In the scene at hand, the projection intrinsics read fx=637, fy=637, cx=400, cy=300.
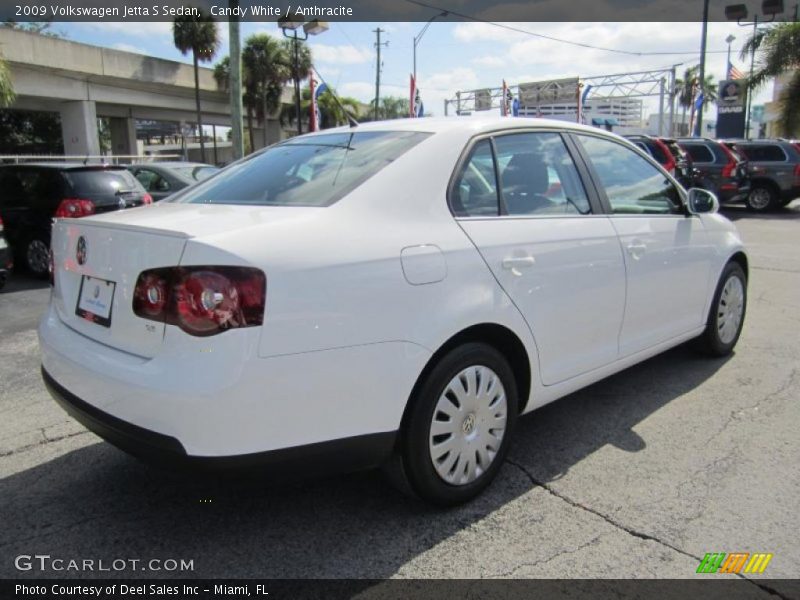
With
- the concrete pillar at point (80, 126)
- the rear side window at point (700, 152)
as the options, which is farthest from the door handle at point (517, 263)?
the concrete pillar at point (80, 126)

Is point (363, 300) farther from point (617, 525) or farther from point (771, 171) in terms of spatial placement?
point (771, 171)

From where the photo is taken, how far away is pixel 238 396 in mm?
2117

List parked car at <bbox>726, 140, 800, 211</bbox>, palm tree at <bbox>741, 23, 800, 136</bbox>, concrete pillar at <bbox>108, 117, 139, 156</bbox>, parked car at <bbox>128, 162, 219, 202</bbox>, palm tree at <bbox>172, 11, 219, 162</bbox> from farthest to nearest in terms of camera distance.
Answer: concrete pillar at <bbox>108, 117, 139, 156</bbox>
palm tree at <bbox>172, 11, 219, 162</bbox>
palm tree at <bbox>741, 23, 800, 136</bbox>
parked car at <bbox>726, 140, 800, 211</bbox>
parked car at <bbox>128, 162, 219, 202</bbox>

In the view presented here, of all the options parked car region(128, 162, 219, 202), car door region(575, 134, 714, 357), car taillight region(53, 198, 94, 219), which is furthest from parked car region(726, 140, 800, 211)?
car taillight region(53, 198, 94, 219)

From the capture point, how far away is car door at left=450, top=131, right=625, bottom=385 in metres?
2.90

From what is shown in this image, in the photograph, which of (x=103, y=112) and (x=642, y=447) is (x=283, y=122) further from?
(x=642, y=447)

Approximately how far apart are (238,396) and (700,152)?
16717mm

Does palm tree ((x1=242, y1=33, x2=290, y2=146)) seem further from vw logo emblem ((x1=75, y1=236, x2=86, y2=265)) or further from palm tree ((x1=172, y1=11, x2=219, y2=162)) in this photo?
vw logo emblem ((x1=75, y1=236, x2=86, y2=265))

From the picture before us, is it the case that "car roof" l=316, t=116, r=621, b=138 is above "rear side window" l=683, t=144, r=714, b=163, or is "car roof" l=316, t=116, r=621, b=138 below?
below

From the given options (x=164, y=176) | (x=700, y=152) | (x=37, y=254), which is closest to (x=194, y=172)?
(x=164, y=176)

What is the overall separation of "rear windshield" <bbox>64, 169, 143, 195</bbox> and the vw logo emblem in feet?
20.7

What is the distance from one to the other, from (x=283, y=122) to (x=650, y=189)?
4528 cm

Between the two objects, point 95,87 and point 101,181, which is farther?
point 95,87

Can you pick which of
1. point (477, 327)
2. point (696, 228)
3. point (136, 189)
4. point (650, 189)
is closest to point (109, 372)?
point (477, 327)
